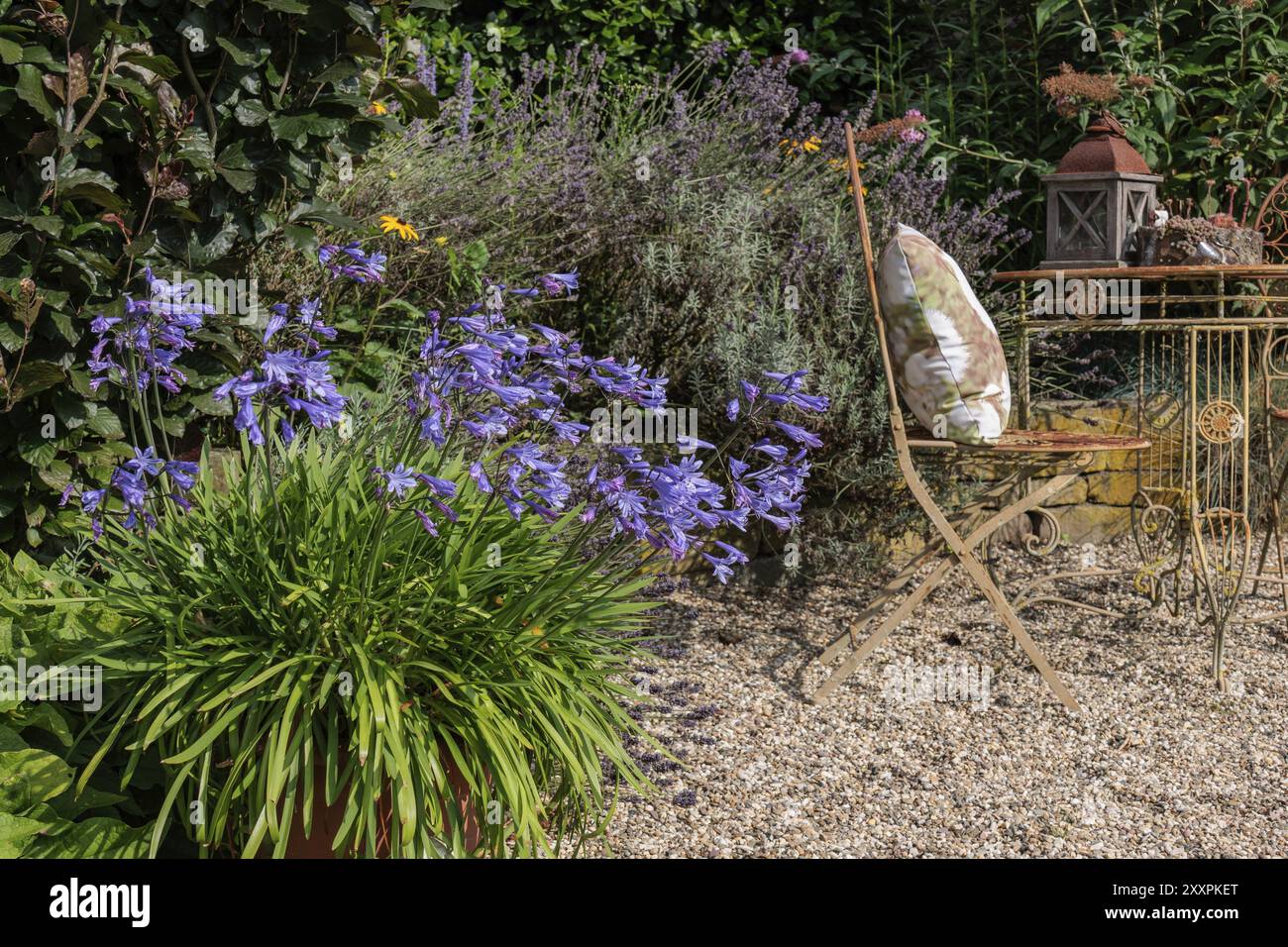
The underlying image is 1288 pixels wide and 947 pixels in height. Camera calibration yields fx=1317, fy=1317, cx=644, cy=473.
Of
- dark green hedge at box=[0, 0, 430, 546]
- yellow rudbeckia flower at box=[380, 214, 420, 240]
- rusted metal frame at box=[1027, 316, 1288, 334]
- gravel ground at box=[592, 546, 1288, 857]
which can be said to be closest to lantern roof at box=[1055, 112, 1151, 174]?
rusted metal frame at box=[1027, 316, 1288, 334]

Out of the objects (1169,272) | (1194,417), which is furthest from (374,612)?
(1169,272)

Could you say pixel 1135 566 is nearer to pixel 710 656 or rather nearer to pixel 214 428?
pixel 710 656

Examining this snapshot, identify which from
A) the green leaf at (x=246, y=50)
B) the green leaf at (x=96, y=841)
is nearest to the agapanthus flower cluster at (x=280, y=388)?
the green leaf at (x=96, y=841)

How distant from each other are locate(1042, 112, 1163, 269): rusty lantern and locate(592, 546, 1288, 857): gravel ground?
1.19 metres

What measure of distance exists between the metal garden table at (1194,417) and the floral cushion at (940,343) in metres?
0.66

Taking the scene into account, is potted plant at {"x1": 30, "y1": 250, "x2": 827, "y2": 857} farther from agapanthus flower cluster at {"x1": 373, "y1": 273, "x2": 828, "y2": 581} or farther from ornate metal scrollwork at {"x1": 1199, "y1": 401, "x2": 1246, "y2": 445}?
ornate metal scrollwork at {"x1": 1199, "y1": 401, "x2": 1246, "y2": 445}

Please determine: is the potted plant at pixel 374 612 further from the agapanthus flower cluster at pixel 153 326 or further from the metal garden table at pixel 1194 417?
the metal garden table at pixel 1194 417

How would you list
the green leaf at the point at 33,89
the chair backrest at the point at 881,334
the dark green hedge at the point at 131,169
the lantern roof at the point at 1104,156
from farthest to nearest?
the lantern roof at the point at 1104,156 < the chair backrest at the point at 881,334 < the dark green hedge at the point at 131,169 < the green leaf at the point at 33,89

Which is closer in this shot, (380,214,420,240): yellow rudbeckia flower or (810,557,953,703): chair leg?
(810,557,953,703): chair leg

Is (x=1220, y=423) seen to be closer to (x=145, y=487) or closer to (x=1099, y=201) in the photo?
(x=1099, y=201)

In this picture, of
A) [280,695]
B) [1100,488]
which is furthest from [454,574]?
[1100,488]

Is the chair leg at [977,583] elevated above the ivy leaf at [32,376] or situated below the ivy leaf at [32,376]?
below

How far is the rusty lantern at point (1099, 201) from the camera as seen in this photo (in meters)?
4.27

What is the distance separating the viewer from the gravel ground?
287cm
